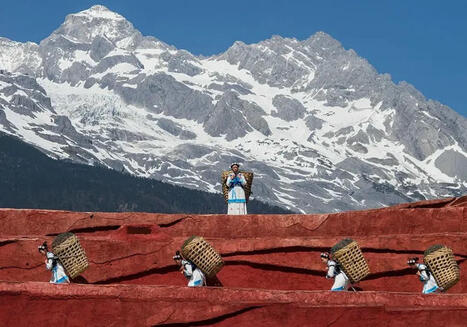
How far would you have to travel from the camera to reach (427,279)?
649 inches

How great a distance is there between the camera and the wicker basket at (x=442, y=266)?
16297mm

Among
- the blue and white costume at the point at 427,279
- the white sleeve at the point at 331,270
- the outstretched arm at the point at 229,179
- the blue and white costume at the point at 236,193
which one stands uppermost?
the outstretched arm at the point at 229,179

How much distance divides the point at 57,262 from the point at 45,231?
17.9ft

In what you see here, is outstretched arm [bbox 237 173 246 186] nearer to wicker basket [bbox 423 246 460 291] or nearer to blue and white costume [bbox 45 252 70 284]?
blue and white costume [bbox 45 252 70 284]

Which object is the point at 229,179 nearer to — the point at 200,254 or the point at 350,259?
the point at 200,254

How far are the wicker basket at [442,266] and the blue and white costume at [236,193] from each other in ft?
29.7

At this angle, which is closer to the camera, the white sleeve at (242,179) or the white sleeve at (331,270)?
the white sleeve at (331,270)

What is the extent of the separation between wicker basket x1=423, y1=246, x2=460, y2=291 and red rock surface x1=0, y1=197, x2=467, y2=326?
12.7 inches

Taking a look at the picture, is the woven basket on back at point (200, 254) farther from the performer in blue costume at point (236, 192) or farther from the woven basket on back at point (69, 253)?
the performer in blue costume at point (236, 192)

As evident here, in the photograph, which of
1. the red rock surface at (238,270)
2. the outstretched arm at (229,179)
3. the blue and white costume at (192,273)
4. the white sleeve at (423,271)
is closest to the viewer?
the red rock surface at (238,270)

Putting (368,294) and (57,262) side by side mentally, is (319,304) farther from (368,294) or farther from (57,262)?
(57,262)

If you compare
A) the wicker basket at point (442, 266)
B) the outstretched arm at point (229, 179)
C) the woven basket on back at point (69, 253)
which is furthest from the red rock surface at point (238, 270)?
the outstretched arm at point (229, 179)

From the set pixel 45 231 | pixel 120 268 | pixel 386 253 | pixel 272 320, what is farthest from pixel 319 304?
pixel 45 231

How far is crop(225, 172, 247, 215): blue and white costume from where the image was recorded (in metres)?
24.7
